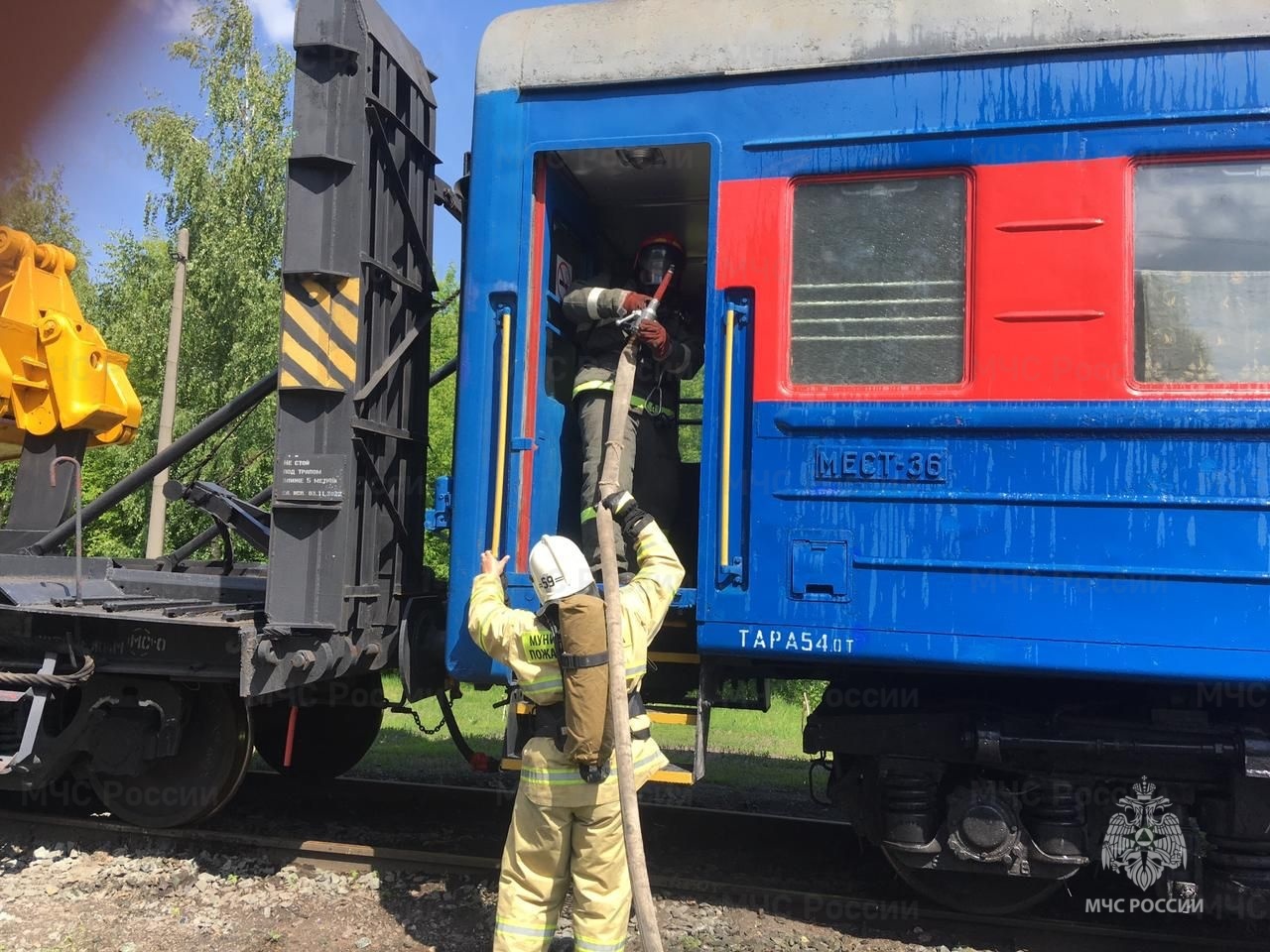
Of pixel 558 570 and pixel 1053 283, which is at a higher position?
pixel 1053 283

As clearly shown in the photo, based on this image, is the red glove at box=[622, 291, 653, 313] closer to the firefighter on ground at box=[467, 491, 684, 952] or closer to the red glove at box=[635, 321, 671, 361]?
the red glove at box=[635, 321, 671, 361]

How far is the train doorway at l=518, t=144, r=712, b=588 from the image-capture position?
4125 millimetres

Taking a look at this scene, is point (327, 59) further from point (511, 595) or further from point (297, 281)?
point (511, 595)

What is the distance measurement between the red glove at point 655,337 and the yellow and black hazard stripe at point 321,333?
51.4 inches

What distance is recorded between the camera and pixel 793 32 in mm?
3771

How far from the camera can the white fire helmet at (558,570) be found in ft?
10.9

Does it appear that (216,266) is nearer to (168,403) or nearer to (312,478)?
(168,403)

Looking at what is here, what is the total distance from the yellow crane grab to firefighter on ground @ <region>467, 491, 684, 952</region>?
3837 millimetres

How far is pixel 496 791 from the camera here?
5.79 metres

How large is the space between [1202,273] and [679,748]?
5310 mm

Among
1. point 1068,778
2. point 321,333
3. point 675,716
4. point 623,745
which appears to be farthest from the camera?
point 321,333

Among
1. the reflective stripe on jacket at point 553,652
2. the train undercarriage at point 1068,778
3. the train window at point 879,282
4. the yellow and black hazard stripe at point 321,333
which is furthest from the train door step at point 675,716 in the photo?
the yellow and black hazard stripe at point 321,333

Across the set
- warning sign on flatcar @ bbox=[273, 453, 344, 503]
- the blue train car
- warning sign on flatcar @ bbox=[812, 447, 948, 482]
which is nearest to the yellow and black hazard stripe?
warning sign on flatcar @ bbox=[273, 453, 344, 503]

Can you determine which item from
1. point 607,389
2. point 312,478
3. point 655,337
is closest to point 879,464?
point 655,337
